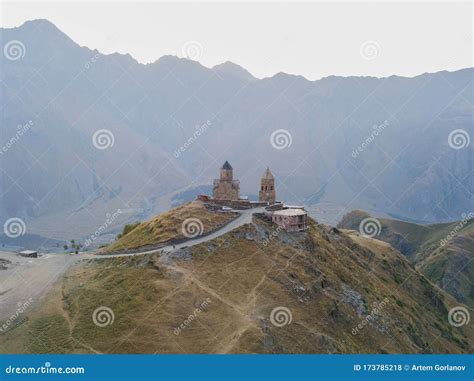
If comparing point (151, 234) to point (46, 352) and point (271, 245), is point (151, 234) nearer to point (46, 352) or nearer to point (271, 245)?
point (271, 245)

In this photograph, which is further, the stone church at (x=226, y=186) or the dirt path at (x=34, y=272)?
the stone church at (x=226, y=186)

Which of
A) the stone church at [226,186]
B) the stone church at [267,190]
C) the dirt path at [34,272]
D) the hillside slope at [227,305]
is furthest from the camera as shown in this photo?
the stone church at [226,186]

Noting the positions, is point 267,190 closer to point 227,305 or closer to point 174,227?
point 174,227

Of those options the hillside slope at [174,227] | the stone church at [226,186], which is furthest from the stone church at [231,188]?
the hillside slope at [174,227]

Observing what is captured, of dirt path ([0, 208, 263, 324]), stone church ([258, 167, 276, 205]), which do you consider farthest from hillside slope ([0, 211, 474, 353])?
stone church ([258, 167, 276, 205])

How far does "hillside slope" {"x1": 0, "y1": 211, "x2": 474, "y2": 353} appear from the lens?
87.4 m

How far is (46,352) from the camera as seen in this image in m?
86.0

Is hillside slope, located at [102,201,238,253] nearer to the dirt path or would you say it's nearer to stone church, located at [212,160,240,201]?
the dirt path

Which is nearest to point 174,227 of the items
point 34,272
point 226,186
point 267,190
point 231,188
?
point 226,186

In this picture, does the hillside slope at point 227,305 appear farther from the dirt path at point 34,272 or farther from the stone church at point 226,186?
the stone church at point 226,186

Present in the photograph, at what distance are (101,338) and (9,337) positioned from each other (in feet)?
59.4

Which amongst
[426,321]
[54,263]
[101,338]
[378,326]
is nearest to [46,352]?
[101,338]

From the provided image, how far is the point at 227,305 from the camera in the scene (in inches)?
3718

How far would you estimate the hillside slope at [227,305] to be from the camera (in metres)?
87.4
